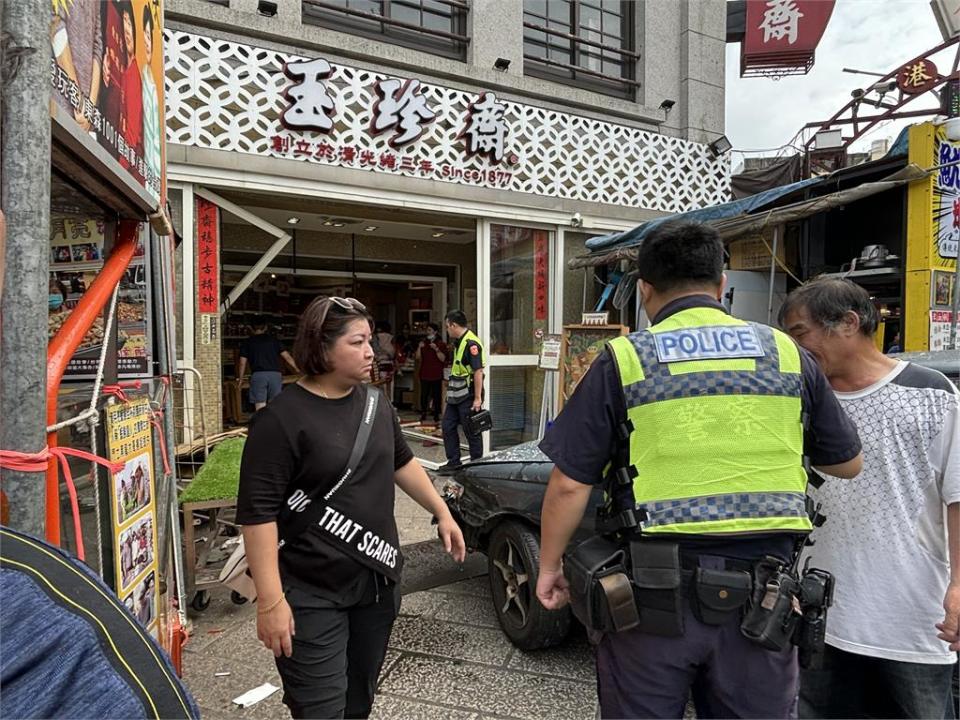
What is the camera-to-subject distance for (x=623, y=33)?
9906mm

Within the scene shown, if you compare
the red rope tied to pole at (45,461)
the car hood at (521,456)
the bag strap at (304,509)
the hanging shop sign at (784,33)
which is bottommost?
the car hood at (521,456)

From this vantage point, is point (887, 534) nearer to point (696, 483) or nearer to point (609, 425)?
point (696, 483)

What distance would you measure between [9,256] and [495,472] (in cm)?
306

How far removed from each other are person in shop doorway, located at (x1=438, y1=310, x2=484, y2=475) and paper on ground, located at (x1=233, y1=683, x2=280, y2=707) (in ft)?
13.8

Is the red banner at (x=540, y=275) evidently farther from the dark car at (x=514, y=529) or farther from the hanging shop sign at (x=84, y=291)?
the hanging shop sign at (x=84, y=291)

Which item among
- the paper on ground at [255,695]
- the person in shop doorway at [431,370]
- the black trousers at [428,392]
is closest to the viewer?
the paper on ground at [255,695]

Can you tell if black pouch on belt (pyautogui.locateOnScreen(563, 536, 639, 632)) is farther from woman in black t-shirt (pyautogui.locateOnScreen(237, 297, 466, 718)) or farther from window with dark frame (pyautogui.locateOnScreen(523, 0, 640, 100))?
window with dark frame (pyautogui.locateOnScreen(523, 0, 640, 100))

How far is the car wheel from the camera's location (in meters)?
3.25

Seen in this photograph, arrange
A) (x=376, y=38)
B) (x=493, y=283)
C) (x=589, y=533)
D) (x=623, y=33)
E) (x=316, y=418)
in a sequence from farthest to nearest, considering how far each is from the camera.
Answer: (x=623, y=33) → (x=493, y=283) → (x=376, y=38) → (x=589, y=533) → (x=316, y=418)

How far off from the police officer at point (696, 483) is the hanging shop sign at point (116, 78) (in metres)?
1.52

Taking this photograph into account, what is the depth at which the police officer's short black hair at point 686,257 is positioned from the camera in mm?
1824

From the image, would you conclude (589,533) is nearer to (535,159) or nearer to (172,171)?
(172,171)

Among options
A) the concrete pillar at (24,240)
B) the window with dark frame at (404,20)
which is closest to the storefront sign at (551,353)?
the window with dark frame at (404,20)

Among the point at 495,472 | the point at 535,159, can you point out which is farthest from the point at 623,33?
the point at 495,472
